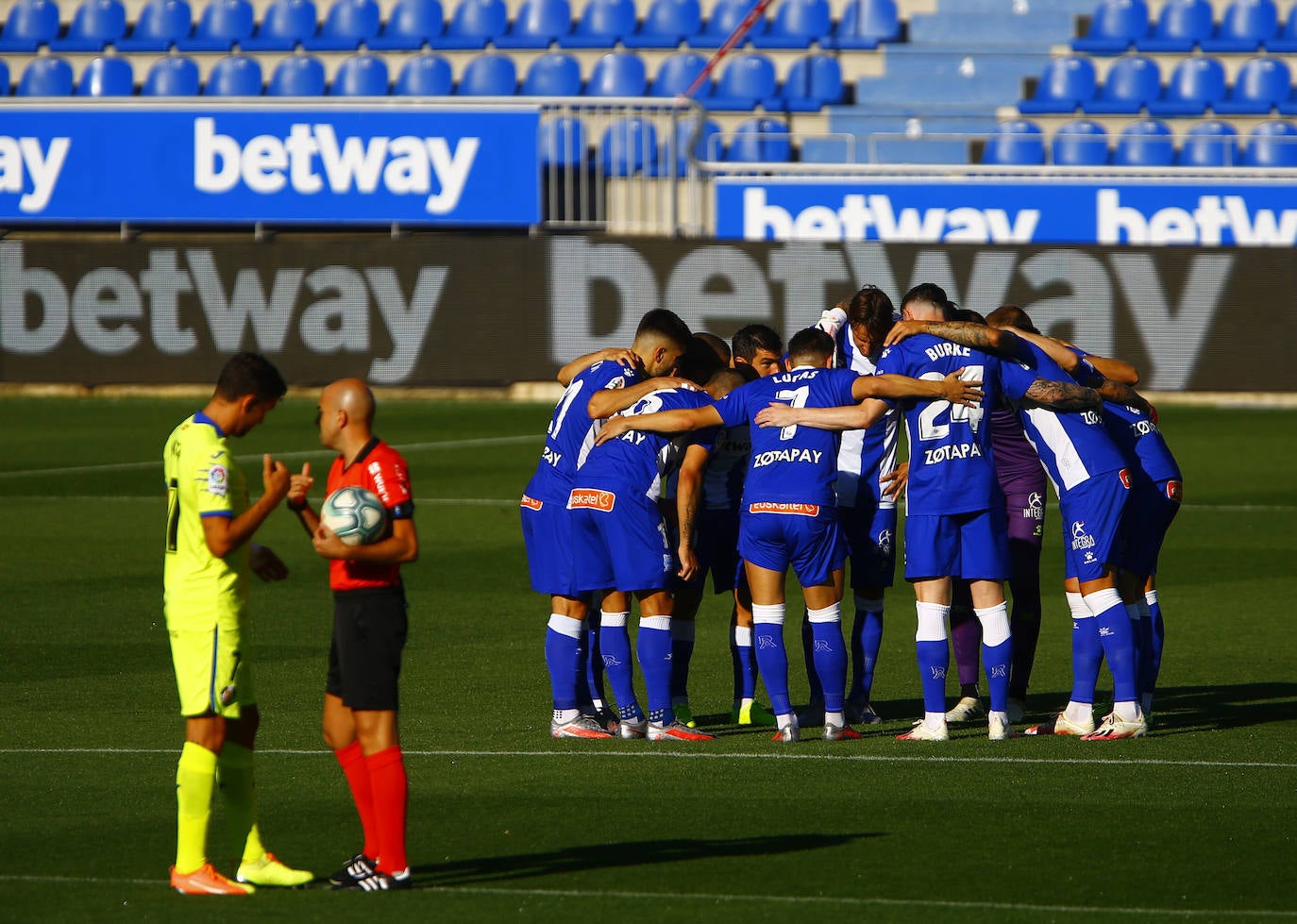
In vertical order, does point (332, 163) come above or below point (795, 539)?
above

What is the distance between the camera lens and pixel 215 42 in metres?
30.5

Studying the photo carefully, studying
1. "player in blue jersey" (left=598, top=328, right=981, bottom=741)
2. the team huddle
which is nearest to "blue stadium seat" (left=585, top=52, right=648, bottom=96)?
the team huddle

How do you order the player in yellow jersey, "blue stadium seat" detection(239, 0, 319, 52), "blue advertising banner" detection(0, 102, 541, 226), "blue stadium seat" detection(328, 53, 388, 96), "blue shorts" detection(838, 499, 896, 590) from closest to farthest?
1. the player in yellow jersey
2. "blue shorts" detection(838, 499, 896, 590)
3. "blue advertising banner" detection(0, 102, 541, 226)
4. "blue stadium seat" detection(328, 53, 388, 96)
5. "blue stadium seat" detection(239, 0, 319, 52)

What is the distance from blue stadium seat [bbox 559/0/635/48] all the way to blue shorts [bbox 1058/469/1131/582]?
2268 cm

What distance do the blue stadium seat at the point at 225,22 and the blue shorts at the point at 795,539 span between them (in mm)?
24589

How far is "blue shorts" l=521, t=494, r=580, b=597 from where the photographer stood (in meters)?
8.55

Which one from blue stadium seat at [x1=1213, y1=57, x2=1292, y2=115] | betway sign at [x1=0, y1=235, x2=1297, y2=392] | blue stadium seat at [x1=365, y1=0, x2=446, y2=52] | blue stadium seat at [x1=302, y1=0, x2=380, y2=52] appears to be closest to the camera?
betway sign at [x1=0, y1=235, x2=1297, y2=392]

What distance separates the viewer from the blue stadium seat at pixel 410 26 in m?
30.2

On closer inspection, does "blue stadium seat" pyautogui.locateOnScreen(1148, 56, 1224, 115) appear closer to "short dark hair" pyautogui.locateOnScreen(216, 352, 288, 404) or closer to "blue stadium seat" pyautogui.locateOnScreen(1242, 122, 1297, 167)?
"blue stadium seat" pyautogui.locateOnScreen(1242, 122, 1297, 167)

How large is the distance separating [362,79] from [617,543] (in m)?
22.4

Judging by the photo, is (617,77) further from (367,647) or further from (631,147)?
(367,647)

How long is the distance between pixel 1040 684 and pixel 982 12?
21.9 m

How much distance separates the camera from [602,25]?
3025 cm

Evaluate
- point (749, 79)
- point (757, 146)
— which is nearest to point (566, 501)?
point (757, 146)
